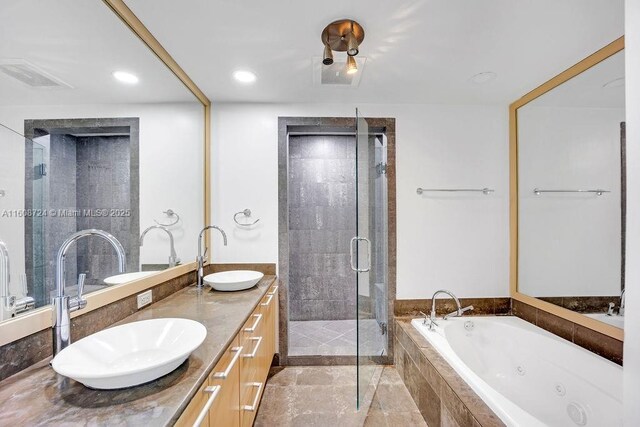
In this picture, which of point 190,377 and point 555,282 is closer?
point 190,377

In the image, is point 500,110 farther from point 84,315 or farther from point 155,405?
point 84,315

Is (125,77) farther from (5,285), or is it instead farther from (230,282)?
(230,282)

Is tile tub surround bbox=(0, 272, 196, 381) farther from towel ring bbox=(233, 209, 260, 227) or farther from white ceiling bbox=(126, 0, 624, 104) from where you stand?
white ceiling bbox=(126, 0, 624, 104)

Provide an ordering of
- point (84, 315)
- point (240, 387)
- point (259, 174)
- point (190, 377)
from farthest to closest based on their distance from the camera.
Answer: point (259, 174), point (240, 387), point (84, 315), point (190, 377)

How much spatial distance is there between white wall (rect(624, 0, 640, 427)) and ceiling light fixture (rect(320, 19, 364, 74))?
1.06m

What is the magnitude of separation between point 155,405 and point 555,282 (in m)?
2.72

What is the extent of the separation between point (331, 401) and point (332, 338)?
982mm

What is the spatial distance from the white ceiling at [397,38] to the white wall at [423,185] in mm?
306

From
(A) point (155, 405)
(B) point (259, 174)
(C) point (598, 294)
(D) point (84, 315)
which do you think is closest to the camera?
(A) point (155, 405)

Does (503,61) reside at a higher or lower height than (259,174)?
higher

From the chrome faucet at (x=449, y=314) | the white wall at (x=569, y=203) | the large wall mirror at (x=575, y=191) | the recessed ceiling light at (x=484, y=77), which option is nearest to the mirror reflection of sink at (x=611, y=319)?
the large wall mirror at (x=575, y=191)

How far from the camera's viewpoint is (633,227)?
2.63 ft

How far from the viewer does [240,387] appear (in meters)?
1.40

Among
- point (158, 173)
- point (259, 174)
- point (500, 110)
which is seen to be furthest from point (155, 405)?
point (500, 110)
